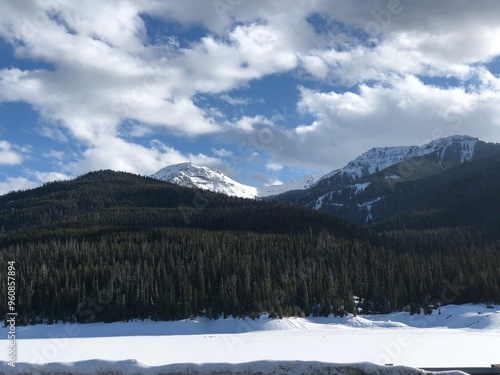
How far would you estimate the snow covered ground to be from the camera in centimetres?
4338

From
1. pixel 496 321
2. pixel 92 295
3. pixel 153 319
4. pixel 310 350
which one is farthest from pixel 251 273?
pixel 310 350

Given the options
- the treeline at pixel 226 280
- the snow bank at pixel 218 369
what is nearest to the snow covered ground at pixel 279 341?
the snow bank at pixel 218 369

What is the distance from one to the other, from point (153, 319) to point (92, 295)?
13.4 meters

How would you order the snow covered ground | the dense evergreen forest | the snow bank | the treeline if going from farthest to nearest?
1. the dense evergreen forest
2. the treeline
3. the snow covered ground
4. the snow bank

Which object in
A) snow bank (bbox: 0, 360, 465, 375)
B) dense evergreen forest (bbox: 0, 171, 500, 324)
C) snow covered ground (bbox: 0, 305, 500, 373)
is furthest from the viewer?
dense evergreen forest (bbox: 0, 171, 500, 324)

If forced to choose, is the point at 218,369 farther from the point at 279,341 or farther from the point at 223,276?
the point at 223,276

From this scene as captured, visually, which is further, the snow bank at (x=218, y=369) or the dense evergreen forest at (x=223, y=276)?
the dense evergreen forest at (x=223, y=276)

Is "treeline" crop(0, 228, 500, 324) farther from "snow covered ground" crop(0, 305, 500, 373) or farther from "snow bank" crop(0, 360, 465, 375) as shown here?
"snow bank" crop(0, 360, 465, 375)

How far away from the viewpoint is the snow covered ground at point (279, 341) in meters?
43.4

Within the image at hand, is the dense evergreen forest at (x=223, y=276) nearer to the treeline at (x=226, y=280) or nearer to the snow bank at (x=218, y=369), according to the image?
the treeline at (x=226, y=280)

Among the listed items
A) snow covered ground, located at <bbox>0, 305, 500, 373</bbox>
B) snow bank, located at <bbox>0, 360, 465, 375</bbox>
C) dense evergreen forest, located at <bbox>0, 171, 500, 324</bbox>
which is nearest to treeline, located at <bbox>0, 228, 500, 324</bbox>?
dense evergreen forest, located at <bbox>0, 171, 500, 324</bbox>

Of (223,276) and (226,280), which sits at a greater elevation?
(223,276)

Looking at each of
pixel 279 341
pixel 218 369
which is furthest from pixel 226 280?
pixel 218 369

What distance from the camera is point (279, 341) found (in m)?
64.2
